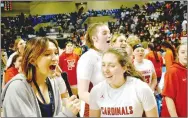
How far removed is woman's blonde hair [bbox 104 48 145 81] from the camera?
6.97 feet

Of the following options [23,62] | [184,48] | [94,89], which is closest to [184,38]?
[184,48]

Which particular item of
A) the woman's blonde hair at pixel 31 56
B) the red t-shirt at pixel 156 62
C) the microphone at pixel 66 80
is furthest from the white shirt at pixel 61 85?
the red t-shirt at pixel 156 62

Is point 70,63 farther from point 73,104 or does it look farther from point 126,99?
point 126,99

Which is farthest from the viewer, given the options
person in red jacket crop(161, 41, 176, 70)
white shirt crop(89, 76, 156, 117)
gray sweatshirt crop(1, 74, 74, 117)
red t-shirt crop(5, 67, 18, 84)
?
person in red jacket crop(161, 41, 176, 70)

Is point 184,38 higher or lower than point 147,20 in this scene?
lower

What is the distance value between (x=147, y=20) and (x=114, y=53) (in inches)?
16.7

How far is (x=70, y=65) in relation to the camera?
7.63 feet

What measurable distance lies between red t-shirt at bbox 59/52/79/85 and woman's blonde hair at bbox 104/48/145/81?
0.31 m

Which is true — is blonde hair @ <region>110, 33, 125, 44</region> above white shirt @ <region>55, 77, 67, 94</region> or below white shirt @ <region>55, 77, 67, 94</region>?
above

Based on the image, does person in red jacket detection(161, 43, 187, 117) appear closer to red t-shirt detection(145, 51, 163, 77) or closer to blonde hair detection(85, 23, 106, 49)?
red t-shirt detection(145, 51, 163, 77)

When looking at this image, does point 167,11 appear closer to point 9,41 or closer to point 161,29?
point 161,29

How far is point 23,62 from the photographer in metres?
2.08

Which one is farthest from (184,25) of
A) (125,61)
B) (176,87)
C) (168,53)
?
(125,61)

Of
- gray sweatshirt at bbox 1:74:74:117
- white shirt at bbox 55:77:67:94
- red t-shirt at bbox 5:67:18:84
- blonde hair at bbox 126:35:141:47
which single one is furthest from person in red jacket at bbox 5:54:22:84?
blonde hair at bbox 126:35:141:47
